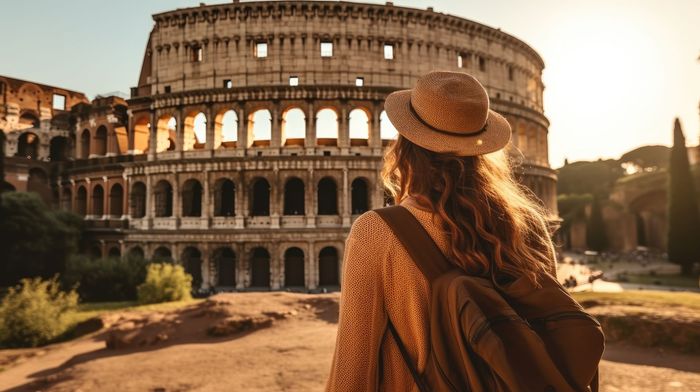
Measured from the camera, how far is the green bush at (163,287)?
18.1 m

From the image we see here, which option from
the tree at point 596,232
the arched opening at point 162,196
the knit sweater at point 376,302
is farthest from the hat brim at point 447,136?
the tree at point 596,232

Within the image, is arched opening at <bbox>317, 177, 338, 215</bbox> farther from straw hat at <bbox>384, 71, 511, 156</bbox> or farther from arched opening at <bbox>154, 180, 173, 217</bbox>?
straw hat at <bbox>384, 71, 511, 156</bbox>

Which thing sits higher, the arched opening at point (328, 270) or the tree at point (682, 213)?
the tree at point (682, 213)

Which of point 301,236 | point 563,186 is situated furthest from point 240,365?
point 563,186

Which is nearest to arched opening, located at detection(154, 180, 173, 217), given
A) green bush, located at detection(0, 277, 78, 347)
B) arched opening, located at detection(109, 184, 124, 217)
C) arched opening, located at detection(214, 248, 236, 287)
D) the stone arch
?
the stone arch

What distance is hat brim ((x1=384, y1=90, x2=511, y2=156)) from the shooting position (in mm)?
1598

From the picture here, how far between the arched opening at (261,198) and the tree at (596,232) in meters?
30.8

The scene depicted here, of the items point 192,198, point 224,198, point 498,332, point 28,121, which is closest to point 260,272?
point 224,198

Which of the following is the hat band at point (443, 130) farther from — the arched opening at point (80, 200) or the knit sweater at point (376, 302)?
the arched opening at point (80, 200)

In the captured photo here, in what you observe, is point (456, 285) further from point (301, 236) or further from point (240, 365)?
point (301, 236)

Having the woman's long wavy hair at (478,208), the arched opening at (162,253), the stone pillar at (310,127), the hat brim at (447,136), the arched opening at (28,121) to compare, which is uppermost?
the arched opening at (28,121)

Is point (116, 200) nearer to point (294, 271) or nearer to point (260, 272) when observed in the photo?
point (260, 272)

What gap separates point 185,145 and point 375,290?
26131 millimetres

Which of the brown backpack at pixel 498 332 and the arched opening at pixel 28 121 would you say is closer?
the brown backpack at pixel 498 332
